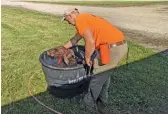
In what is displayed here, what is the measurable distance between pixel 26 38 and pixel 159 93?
5191 mm

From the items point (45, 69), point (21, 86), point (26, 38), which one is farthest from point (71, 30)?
point (45, 69)

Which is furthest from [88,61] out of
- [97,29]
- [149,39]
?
[149,39]

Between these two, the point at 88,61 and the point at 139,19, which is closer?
the point at 88,61

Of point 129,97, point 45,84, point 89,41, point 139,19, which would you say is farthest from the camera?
point 139,19

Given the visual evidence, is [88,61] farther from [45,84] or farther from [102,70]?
[45,84]

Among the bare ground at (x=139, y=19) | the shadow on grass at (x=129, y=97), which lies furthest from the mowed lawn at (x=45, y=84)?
the bare ground at (x=139, y=19)

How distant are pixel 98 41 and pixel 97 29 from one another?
0.19 metres

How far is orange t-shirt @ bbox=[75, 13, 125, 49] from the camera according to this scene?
4648mm

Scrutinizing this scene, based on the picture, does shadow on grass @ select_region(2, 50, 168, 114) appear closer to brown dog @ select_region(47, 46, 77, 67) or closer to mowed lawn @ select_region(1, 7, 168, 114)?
mowed lawn @ select_region(1, 7, 168, 114)

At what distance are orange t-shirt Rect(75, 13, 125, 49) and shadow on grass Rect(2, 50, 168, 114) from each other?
0.57m

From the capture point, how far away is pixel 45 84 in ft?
21.4

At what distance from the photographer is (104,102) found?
222 inches

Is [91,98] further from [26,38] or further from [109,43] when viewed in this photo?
[26,38]

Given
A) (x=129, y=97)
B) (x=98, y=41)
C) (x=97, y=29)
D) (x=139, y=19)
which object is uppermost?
(x=97, y=29)
